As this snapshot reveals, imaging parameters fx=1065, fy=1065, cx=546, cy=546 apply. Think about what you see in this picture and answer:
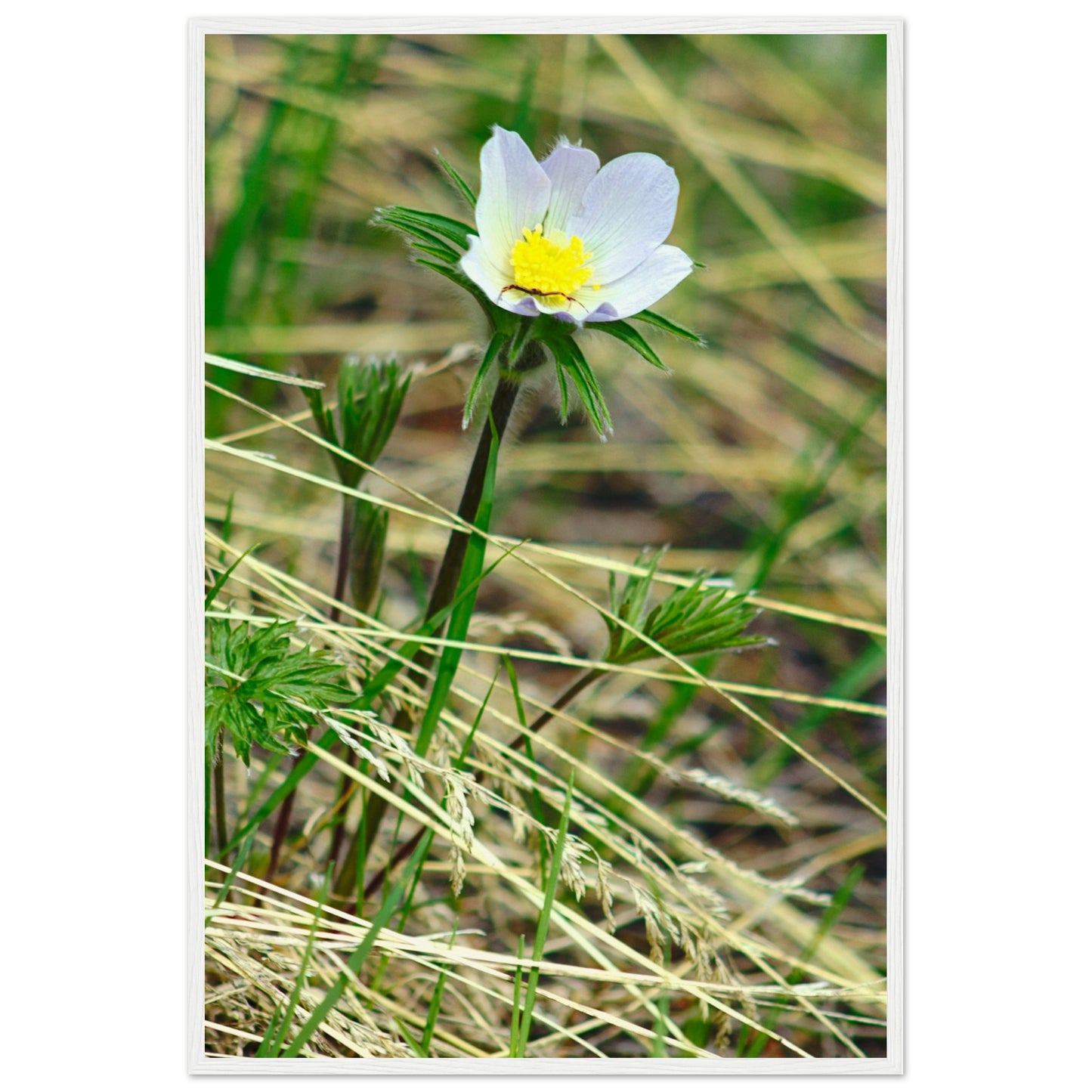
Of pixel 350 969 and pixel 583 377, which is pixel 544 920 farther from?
pixel 583 377

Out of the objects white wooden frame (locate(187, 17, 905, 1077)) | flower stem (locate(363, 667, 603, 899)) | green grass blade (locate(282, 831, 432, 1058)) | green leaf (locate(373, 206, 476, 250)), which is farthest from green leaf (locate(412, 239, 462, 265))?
green grass blade (locate(282, 831, 432, 1058))

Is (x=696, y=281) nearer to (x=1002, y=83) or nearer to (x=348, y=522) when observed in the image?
(x=1002, y=83)

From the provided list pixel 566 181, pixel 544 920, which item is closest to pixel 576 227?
pixel 566 181

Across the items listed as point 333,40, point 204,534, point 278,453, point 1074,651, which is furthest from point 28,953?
point 1074,651

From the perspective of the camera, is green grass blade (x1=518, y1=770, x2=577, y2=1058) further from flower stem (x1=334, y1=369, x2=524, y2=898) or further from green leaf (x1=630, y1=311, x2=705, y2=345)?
green leaf (x1=630, y1=311, x2=705, y2=345)

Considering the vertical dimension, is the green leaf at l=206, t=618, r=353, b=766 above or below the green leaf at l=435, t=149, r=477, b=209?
below

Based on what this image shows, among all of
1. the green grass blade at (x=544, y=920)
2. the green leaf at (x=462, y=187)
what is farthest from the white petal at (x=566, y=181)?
the green grass blade at (x=544, y=920)
